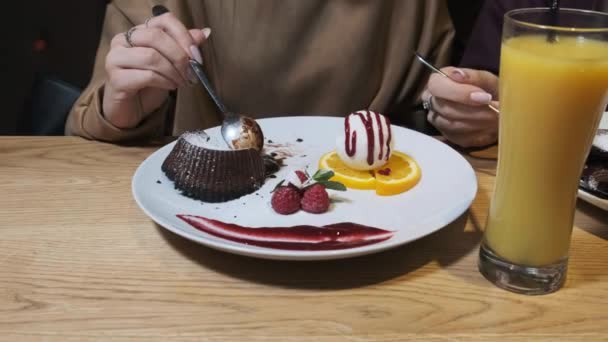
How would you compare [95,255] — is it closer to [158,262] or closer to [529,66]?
[158,262]

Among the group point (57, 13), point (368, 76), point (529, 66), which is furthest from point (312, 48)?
point (57, 13)

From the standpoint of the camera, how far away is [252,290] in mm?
752

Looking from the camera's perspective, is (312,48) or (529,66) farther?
(312,48)

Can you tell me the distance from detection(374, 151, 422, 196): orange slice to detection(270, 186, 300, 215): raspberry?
142mm

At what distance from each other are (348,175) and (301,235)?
8.1 inches

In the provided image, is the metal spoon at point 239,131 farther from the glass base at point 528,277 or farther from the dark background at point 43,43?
the dark background at point 43,43

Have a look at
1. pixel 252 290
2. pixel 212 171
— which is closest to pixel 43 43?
pixel 212 171

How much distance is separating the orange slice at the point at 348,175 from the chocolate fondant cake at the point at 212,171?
0.12 m

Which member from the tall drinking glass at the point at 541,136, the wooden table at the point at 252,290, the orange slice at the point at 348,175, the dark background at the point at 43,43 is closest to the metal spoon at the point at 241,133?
the orange slice at the point at 348,175

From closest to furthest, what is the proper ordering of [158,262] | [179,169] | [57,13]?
[158,262], [179,169], [57,13]

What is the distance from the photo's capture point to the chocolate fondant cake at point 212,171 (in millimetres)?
938

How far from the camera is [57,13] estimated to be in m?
2.25

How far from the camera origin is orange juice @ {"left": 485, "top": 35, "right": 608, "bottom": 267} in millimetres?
655

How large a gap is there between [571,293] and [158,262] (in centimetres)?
50
